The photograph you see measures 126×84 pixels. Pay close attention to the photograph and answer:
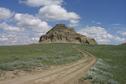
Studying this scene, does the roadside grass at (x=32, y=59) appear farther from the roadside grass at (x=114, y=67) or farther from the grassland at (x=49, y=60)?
the roadside grass at (x=114, y=67)

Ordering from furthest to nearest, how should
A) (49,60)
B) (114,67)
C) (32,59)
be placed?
(32,59)
(49,60)
(114,67)

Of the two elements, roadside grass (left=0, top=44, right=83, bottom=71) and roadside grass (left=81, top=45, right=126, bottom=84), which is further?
roadside grass (left=0, top=44, right=83, bottom=71)

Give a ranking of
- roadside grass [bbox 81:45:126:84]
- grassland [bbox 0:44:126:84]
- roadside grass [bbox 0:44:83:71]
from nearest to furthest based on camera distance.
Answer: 1. roadside grass [bbox 81:45:126:84]
2. grassland [bbox 0:44:126:84]
3. roadside grass [bbox 0:44:83:71]

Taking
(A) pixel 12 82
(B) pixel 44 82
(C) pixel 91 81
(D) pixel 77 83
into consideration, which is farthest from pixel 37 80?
(C) pixel 91 81

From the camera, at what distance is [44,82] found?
24.7 meters

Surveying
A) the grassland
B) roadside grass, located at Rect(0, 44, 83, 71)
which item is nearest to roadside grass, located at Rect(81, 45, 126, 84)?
the grassland

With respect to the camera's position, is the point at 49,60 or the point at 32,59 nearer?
the point at 49,60

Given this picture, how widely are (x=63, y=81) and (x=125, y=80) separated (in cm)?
1037

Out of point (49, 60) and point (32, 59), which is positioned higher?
point (32, 59)

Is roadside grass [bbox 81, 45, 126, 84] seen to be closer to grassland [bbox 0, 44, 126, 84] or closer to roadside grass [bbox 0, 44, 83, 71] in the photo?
grassland [bbox 0, 44, 126, 84]

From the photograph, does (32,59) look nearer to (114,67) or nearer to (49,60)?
(49,60)

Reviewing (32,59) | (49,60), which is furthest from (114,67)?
(32,59)

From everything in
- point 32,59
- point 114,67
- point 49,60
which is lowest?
point 114,67

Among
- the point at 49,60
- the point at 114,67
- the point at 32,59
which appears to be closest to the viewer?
the point at 114,67
